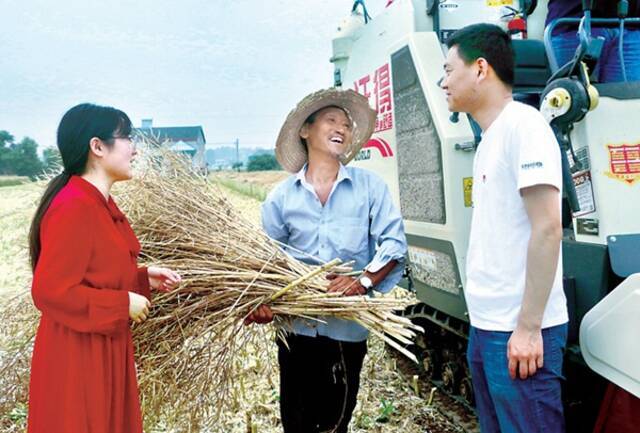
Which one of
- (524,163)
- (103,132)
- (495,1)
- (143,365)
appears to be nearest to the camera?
(524,163)

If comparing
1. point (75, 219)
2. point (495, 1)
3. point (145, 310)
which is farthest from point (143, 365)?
point (495, 1)

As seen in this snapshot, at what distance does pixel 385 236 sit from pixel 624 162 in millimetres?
889

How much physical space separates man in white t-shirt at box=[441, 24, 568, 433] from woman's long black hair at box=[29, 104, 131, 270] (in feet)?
3.60

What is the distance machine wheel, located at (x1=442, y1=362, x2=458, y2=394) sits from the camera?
148 inches

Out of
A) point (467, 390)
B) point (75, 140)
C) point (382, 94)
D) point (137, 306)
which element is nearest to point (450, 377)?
point (467, 390)

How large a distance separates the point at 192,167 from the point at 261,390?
6.10 ft

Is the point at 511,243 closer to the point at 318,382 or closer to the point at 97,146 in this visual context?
the point at 318,382

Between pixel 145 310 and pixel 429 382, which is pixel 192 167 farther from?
pixel 429 382

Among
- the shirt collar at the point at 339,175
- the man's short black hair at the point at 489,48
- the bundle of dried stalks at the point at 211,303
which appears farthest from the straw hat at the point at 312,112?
the man's short black hair at the point at 489,48

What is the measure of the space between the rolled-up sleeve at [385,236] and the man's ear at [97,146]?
1.04 meters

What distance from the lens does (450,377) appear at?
381 centimetres

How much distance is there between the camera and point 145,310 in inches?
71.6

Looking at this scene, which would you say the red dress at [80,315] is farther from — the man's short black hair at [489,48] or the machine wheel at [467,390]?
the machine wheel at [467,390]

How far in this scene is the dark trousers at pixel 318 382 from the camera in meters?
2.48
